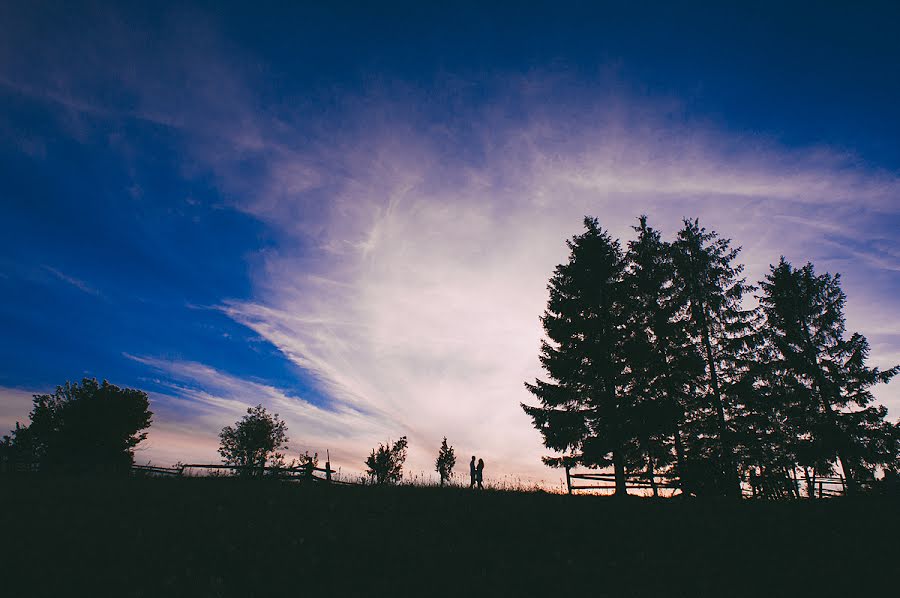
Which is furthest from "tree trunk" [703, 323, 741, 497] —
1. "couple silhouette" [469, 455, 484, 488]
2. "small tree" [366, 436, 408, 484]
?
"small tree" [366, 436, 408, 484]

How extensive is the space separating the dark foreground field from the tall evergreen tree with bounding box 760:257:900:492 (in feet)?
39.8

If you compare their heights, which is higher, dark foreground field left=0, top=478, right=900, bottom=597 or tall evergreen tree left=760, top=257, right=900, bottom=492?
tall evergreen tree left=760, top=257, right=900, bottom=492

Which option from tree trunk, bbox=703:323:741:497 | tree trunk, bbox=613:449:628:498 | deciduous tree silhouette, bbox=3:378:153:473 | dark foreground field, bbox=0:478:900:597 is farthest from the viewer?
deciduous tree silhouette, bbox=3:378:153:473

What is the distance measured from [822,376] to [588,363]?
15988 millimetres

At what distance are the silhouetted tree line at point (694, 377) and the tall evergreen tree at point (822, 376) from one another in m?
0.07

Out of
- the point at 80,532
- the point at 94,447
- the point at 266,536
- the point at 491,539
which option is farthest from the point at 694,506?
the point at 94,447

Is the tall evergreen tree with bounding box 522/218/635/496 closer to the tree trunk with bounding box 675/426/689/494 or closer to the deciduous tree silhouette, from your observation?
the tree trunk with bounding box 675/426/689/494

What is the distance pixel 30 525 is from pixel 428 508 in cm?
980

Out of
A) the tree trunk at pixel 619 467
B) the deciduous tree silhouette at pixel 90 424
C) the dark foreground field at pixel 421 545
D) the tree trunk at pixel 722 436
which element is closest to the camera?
the dark foreground field at pixel 421 545

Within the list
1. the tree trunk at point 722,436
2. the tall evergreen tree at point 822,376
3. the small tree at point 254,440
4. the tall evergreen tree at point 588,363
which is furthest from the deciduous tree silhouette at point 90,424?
the tall evergreen tree at point 822,376

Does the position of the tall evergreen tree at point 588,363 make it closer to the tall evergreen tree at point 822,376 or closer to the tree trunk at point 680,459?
the tree trunk at point 680,459

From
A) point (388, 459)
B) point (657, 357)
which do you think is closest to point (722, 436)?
point (657, 357)

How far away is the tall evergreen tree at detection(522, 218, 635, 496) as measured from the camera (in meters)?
19.7

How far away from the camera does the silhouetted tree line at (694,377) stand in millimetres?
19625
